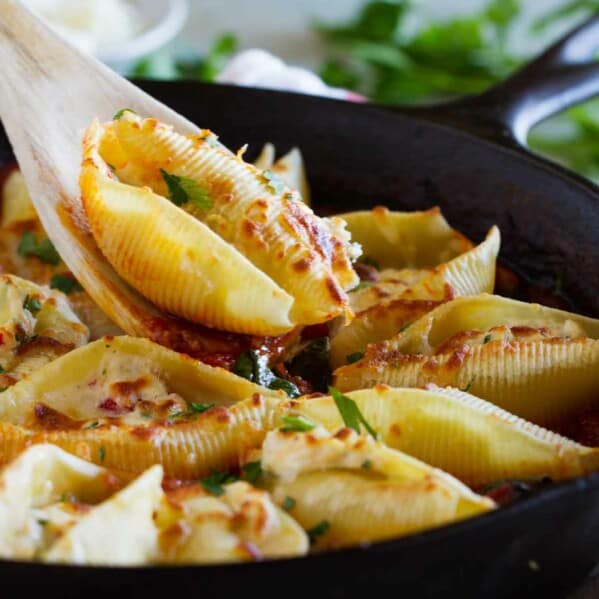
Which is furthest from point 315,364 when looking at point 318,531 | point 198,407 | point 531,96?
point 531,96

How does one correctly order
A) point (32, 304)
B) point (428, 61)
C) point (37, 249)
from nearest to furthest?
point (32, 304) → point (37, 249) → point (428, 61)

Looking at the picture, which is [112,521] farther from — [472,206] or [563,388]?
[472,206]

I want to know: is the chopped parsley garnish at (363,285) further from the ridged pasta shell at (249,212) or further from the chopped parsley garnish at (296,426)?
the chopped parsley garnish at (296,426)

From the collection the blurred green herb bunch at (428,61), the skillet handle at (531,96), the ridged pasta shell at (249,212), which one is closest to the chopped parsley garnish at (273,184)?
the ridged pasta shell at (249,212)

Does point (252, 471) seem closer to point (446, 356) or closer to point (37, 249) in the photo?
point (446, 356)

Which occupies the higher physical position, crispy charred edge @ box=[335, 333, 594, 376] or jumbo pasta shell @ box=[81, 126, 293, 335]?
jumbo pasta shell @ box=[81, 126, 293, 335]

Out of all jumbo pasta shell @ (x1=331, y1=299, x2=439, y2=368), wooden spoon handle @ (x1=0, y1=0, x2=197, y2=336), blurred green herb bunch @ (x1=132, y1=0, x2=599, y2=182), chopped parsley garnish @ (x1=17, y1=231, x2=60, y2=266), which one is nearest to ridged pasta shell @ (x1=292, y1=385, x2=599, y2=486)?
jumbo pasta shell @ (x1=331, y1=299, x2=439, y2=368)

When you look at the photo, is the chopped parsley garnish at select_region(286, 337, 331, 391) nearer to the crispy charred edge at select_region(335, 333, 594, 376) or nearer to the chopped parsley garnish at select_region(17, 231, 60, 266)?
the crispy charred edge at select_region(335, 333, 594, 376)

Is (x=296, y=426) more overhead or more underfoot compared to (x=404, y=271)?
more underfoot
